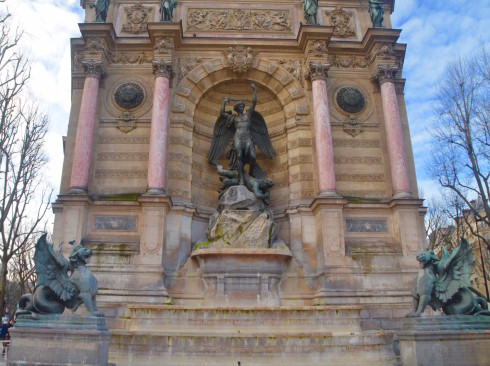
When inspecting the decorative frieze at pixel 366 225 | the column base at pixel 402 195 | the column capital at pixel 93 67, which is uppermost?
the column capital at pixel 93 67

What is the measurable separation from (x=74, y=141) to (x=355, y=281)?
39.7 ft

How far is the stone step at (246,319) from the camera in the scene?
11.5 meters

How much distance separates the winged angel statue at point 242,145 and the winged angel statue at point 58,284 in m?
8.77

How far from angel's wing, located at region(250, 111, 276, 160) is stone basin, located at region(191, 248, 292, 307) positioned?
5327mm

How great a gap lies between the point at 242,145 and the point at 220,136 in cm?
172

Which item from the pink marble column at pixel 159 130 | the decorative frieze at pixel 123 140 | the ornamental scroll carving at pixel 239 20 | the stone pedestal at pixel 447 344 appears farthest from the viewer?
the ornamental scroll carving at pixel 239 20

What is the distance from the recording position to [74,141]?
17.0 meters

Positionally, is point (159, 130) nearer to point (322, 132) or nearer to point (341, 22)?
point (322, 132)

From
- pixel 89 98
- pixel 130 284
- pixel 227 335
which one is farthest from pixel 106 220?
pixel 227 335

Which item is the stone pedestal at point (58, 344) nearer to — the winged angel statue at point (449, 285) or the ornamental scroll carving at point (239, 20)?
the winged angel statue at point (449, 285)

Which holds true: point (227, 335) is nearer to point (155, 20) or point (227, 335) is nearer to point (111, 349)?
point (111, 349)

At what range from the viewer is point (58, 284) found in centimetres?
894

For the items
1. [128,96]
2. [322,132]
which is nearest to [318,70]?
[322,132]

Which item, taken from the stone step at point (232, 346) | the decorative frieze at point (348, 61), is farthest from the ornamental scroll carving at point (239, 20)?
the stone step at point (232, 346)
